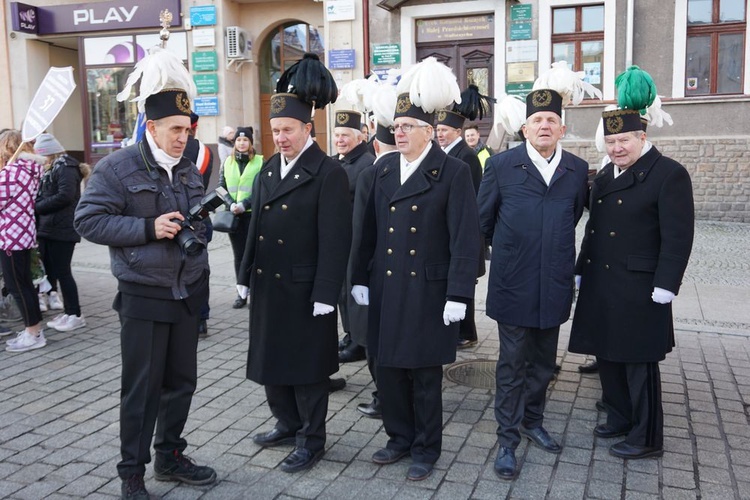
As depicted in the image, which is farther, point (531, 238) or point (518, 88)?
point (518, 88)

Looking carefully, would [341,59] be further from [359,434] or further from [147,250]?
[147,250]

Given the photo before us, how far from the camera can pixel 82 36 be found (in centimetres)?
1809

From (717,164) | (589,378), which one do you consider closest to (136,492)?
(589,378)

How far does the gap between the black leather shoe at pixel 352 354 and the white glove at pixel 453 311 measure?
7.80 ft

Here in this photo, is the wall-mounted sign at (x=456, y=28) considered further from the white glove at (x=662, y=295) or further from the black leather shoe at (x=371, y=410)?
the white glove at (x=662, y=295)

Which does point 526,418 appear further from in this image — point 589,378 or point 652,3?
point 652,3

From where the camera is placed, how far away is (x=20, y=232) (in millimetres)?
6418

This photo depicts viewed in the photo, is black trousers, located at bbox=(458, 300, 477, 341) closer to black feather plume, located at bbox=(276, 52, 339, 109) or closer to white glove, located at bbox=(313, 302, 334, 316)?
white glove, located at bbox=(313, 302, 334, 316)

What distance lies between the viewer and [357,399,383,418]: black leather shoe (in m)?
4.89

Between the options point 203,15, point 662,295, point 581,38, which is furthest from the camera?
point 203,15

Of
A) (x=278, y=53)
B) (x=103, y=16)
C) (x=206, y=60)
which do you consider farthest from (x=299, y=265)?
(x=103, y=16)

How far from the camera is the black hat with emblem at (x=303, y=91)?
403cm

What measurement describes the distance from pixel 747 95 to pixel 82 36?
1516 cm

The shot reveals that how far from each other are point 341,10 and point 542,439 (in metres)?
13.3
